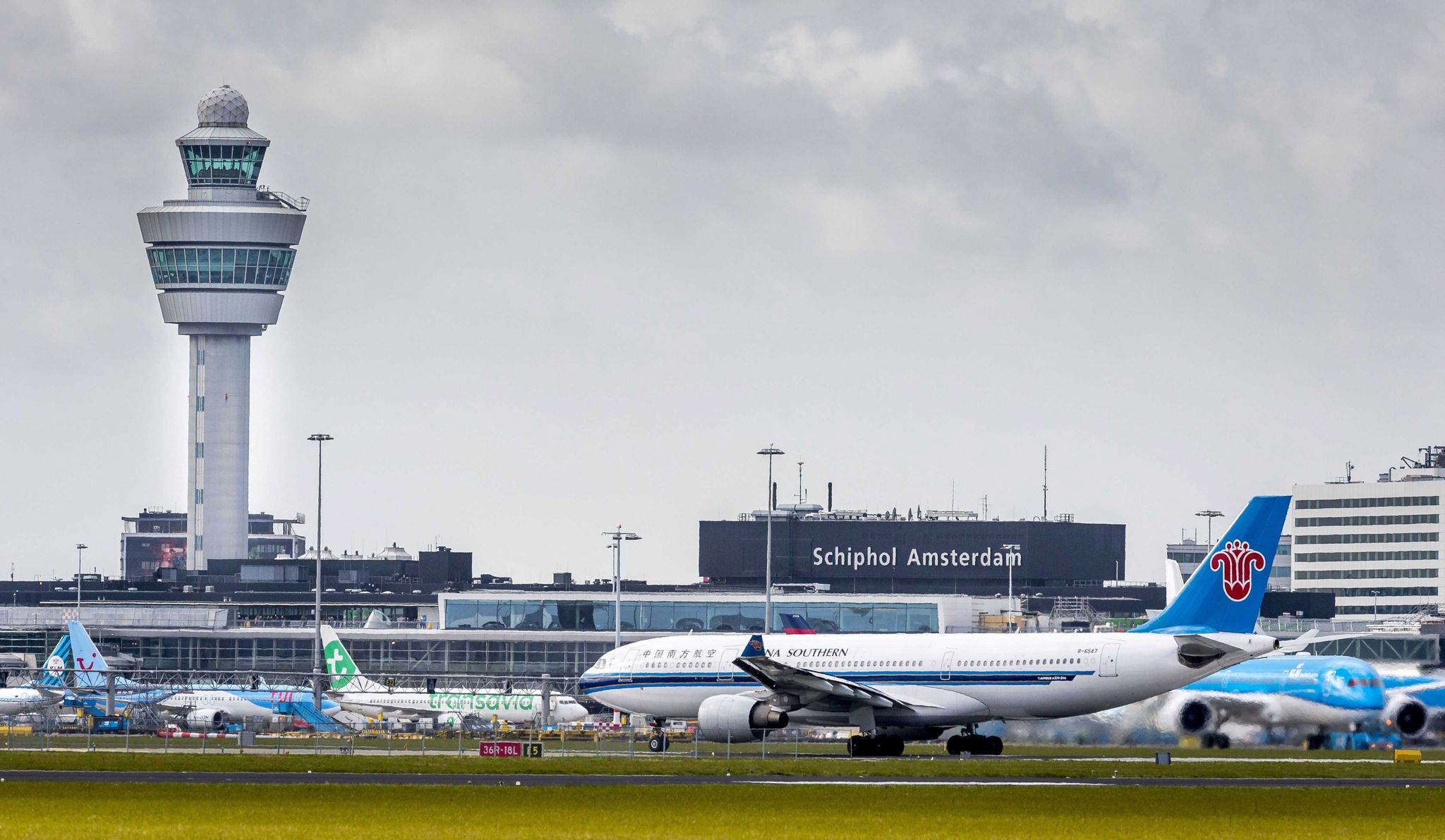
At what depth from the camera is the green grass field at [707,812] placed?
140 ft

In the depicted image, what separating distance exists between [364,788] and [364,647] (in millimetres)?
126147

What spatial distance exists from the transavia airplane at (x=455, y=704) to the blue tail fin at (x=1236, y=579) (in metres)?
47.6

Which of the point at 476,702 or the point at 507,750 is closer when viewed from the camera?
the point at 507,750

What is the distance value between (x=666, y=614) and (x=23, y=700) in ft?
222

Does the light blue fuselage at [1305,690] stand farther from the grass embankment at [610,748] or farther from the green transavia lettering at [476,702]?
the green transavia lettering at [476,702]

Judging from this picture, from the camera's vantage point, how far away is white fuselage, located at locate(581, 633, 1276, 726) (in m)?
73.2

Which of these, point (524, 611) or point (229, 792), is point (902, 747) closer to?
point (229, 792)

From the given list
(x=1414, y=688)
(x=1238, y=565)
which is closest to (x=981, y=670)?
(x=1238, y=565)

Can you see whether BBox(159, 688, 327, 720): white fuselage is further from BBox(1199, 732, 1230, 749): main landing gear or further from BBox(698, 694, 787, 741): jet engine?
BBox(1199, 732, 1230, 749): main landing gear

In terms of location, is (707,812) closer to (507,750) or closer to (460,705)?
(507,750)

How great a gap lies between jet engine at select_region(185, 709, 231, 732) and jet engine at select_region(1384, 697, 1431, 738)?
195 ft

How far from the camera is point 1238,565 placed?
2899 inches

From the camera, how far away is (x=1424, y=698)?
8406 cm

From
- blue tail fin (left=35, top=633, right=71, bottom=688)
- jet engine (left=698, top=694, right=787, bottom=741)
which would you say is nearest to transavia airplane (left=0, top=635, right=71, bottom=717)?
blue tail fin (left=35, top=633, right=71, bottom=688)
